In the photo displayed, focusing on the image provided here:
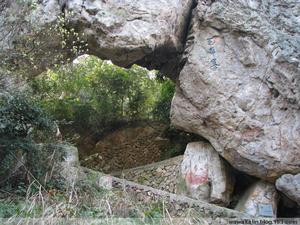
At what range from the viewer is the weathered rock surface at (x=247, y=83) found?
781 cm

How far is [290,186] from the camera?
7.55m

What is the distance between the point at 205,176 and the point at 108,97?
400 cm

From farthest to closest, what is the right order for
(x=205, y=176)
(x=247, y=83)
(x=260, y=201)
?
(x=205, y=176)
(x=247, y=83)
(x=260, y=201)

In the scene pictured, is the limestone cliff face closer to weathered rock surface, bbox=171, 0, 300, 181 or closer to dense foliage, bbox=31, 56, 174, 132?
weathered rock surface, bbox=171, 0, 300, 181

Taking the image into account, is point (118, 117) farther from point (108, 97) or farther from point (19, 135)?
point (19, 135)

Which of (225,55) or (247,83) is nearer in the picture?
(247,83)

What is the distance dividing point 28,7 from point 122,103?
5103 mm

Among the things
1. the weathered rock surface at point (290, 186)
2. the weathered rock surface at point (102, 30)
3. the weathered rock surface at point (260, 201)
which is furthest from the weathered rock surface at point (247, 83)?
the weathered rock surface at point (102, 30)

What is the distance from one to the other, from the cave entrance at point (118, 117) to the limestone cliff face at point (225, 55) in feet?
8.10

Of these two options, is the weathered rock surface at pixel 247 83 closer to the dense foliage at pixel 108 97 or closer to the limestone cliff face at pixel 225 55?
the limestone cliff face at pixel 225 55

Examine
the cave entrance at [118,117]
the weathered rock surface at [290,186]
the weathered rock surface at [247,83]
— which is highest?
the weathered rock surface at [247,83]

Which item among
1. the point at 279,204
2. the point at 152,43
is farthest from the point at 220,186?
the point at 152,43

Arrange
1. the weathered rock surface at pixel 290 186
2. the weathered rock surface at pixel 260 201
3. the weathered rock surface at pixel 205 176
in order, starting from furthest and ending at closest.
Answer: the weathered rock surface at pixel 205 176, the weathered rock surface at pixel 260 201, the weathered rock surface at pixel 290 186

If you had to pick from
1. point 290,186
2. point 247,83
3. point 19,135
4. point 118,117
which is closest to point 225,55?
point 247,83
